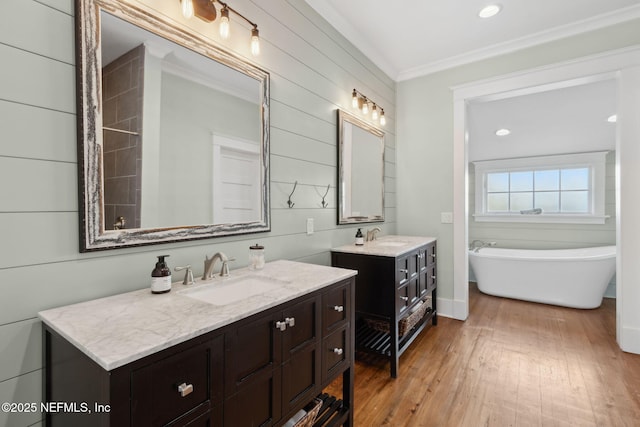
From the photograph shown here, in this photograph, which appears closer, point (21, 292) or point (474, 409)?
point (21, 292)

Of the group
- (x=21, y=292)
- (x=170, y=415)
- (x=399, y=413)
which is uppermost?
(x=21, y=292)

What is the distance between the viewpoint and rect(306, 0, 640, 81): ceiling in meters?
2.40

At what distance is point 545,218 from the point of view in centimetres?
426

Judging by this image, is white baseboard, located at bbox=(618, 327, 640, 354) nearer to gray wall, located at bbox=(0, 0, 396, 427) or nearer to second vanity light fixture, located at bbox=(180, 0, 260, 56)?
gray wall, located at bbox=(0, 0, 396, 427)

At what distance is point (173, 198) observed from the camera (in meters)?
1.42

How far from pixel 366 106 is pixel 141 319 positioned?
8.20 ft

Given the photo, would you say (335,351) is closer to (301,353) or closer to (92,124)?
(301,353)

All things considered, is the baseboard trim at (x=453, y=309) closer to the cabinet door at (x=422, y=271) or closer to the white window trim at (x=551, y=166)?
the cabinet door at (x=422, y=271)

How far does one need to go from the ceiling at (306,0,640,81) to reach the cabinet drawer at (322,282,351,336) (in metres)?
2.07

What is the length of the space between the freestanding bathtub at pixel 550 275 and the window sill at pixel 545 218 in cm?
37

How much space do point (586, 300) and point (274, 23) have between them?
428 centimetres

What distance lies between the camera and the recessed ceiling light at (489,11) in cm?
241

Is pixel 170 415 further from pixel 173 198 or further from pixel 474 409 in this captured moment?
pixel 474 409

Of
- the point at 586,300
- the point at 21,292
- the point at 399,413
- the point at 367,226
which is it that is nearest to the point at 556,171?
the point at 586,300
